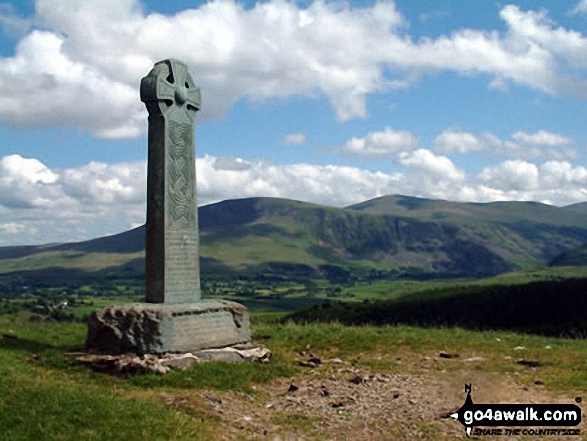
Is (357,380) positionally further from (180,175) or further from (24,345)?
(24,345)

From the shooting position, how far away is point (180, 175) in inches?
682

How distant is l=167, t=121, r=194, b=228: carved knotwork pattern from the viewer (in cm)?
1695

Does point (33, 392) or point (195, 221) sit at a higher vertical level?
point (195, 221)

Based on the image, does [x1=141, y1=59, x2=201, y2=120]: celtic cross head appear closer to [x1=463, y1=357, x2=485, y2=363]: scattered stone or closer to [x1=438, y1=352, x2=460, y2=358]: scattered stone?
[x1=438, y1=352, x2=460, y2=358]: scattered stone

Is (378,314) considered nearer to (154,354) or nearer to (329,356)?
(329,356)

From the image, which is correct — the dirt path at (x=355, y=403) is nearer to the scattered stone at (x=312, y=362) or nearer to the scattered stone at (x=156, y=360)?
the scattered stone at (x=312, y=362)

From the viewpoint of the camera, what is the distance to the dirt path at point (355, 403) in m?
10.1

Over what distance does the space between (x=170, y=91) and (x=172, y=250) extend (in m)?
4.45

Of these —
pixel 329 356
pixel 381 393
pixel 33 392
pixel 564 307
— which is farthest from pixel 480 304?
pixel 33 392

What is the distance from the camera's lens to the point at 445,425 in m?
10.4

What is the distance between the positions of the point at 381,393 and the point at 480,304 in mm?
46918

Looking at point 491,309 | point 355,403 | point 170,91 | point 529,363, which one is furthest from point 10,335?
point 491,309

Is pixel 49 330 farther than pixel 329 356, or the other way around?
pixel 49 330

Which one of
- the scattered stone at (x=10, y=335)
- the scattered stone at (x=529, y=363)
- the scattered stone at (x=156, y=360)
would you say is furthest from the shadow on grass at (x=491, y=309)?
the scattered stone at (x=156, y=360)
